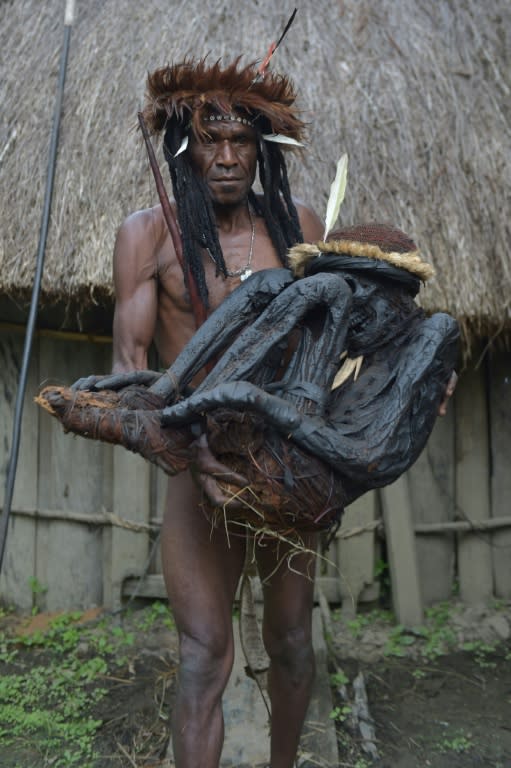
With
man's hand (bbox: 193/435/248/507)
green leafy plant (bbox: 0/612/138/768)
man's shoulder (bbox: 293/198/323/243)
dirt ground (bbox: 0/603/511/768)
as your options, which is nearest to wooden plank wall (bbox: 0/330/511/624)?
dirt ground (bbox: 0/603/511/768)

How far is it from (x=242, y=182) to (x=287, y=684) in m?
1.44

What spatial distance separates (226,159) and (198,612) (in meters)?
1.22

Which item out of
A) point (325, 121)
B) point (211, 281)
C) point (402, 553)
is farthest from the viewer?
point (402, 553)

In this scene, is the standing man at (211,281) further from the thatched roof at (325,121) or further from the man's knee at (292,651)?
the thatched roof at (325,121)

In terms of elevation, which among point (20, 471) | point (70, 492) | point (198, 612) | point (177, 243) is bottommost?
point (198, 612)

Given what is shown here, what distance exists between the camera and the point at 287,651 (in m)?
2.73

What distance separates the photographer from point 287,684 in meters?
2.74

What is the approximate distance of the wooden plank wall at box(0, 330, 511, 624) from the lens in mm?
4445

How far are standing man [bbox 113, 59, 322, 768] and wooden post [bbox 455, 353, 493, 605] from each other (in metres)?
1.99

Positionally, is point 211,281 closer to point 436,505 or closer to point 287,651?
point 287,651

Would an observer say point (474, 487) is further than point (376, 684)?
Yes

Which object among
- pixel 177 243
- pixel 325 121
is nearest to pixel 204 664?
pixel 177 243

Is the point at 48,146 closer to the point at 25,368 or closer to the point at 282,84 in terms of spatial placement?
the point at 25,368

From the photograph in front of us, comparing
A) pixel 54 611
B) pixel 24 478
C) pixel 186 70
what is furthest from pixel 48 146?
pixel 54 611
